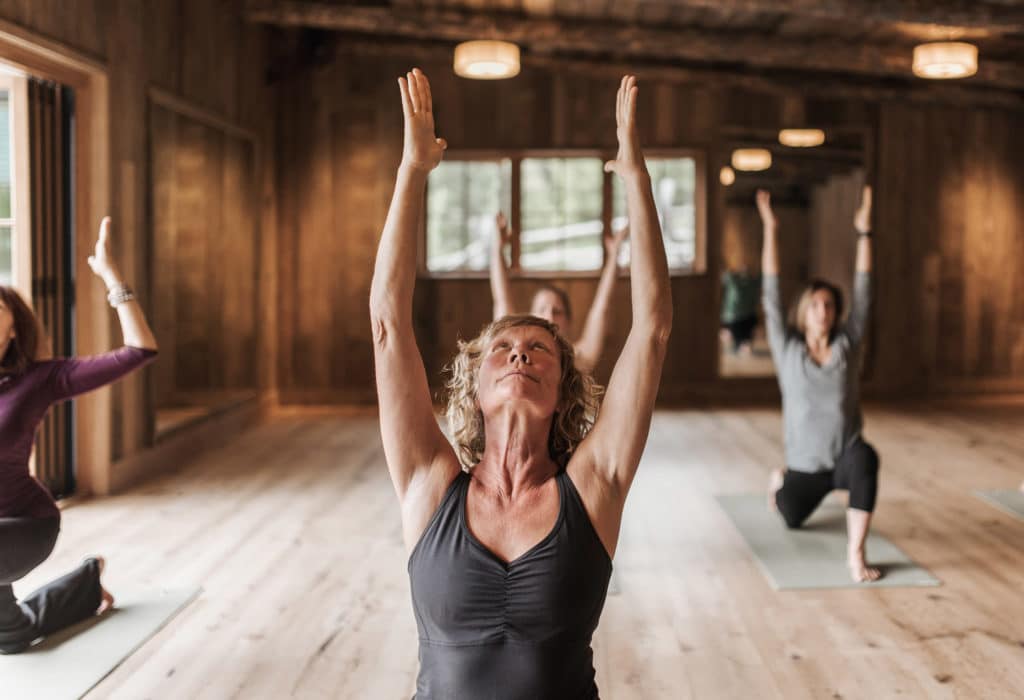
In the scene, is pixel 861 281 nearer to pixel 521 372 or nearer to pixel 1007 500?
pixel 1007 500

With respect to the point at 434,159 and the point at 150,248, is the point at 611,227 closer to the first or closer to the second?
the point at 150,248

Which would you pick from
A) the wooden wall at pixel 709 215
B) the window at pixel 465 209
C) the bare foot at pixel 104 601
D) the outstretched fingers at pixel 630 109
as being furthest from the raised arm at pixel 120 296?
the window at pixel 465 209

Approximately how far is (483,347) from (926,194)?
7.38m

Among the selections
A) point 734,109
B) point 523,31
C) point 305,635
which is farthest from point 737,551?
point 734,109

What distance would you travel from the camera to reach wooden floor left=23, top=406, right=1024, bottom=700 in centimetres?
264

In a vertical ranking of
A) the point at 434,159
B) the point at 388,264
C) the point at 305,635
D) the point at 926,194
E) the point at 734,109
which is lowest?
the point at 305,635

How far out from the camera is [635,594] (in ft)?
11.0

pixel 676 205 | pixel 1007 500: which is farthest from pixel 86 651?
pixel 676 205

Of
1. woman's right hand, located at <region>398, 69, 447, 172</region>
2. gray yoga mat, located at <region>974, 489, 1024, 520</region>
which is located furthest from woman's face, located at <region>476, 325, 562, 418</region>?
gray yoga mat, located at <region>974, 489, 1024, 520</region>

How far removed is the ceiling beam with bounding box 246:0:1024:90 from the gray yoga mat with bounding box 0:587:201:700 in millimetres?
4453

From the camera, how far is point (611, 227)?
25.8ft

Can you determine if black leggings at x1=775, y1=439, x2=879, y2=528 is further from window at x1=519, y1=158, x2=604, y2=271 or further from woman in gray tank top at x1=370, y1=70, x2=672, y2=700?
window at x1=519, y1=158, x2=604, y2=271

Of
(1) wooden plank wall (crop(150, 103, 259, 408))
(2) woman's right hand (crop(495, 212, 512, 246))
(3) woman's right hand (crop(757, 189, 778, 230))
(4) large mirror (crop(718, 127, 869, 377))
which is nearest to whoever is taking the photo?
(2) woman's right hand (crop(495, 212, 512, 246))

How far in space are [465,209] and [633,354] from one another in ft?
21.0
